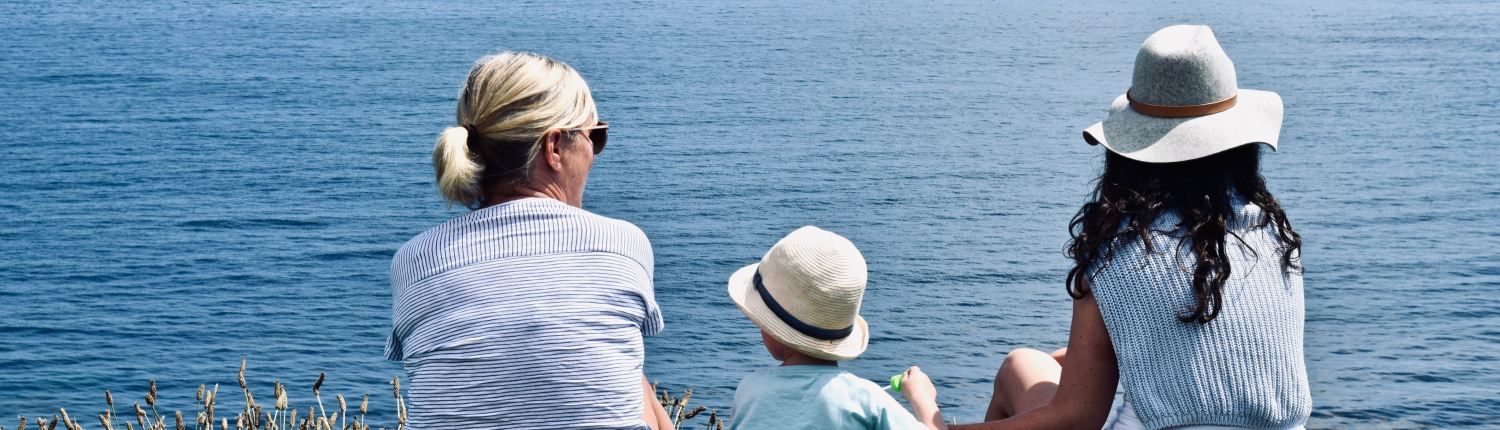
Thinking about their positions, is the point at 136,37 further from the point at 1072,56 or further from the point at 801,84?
the point at 1072,56

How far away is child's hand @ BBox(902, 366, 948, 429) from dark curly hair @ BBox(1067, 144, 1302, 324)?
15.3 inches

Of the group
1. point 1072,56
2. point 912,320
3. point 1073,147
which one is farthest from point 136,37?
point 912,320

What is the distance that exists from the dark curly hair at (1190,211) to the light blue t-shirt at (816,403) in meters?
0.45

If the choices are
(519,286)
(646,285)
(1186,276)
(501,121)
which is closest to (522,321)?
(519,286)

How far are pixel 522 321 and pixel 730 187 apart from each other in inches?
1408

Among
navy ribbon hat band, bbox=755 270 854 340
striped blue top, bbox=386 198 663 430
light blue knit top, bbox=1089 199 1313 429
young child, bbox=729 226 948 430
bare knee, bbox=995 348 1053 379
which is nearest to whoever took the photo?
striped blue top, bbox=386 198 663 430

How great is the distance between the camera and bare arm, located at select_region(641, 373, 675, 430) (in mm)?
2932

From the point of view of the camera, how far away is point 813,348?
2904 mm

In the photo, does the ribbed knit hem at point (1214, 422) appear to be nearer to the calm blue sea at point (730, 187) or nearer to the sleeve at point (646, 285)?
the sleeve at point (646, 285)

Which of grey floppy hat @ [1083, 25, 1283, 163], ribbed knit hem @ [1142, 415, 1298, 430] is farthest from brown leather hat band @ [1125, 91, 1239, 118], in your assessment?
ribbed knit hem @ [1142, 415, 1298, 430]

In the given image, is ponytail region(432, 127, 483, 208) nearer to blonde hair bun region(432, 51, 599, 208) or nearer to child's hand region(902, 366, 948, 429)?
blonde hair bun region(432, 51, 599, 208)

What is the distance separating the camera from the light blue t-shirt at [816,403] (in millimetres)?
2797

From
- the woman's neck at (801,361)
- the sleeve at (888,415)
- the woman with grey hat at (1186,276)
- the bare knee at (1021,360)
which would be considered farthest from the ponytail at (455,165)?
the bare knee at (1021,360)

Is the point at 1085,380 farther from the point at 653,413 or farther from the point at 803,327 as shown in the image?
the point at 653,413
